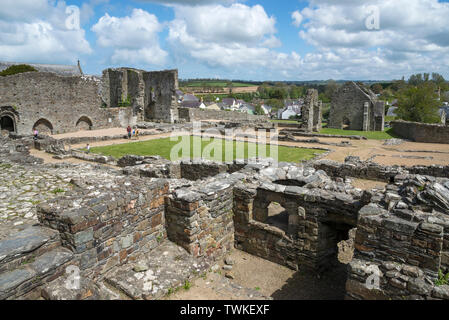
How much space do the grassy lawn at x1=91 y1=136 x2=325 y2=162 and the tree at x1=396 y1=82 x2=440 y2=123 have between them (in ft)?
73.7

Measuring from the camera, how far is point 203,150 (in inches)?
747

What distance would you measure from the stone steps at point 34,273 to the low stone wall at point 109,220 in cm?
25

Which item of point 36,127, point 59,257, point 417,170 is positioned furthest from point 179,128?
point 59,257

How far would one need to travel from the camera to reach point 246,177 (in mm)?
7707

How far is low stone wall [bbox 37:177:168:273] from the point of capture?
4.52 m

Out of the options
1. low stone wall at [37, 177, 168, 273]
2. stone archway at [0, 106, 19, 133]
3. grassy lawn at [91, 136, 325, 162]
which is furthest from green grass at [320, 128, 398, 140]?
stone archway at [0, 106, 19, 133]

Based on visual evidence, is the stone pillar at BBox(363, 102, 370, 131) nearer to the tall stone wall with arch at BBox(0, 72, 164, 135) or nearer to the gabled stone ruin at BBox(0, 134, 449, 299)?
the tall stone wall with arch at BBox(0, 72, 164, 135)

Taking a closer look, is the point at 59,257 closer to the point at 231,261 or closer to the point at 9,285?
the point at 9,285

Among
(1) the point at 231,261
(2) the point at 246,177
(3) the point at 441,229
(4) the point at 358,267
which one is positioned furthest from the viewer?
(2) the point at 246,177

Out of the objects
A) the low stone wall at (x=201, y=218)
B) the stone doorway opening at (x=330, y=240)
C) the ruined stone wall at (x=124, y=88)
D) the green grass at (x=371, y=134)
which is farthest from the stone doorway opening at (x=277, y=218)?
the ruined stone wall at (x=124, y=88)

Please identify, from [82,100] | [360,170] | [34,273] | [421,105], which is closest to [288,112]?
[421,105]

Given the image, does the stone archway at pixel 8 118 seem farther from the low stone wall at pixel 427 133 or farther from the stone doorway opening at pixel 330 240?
the low stone wall at pixel 427 133

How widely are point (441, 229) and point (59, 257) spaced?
5.26m

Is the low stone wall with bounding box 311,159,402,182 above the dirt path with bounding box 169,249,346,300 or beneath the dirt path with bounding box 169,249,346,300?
above
